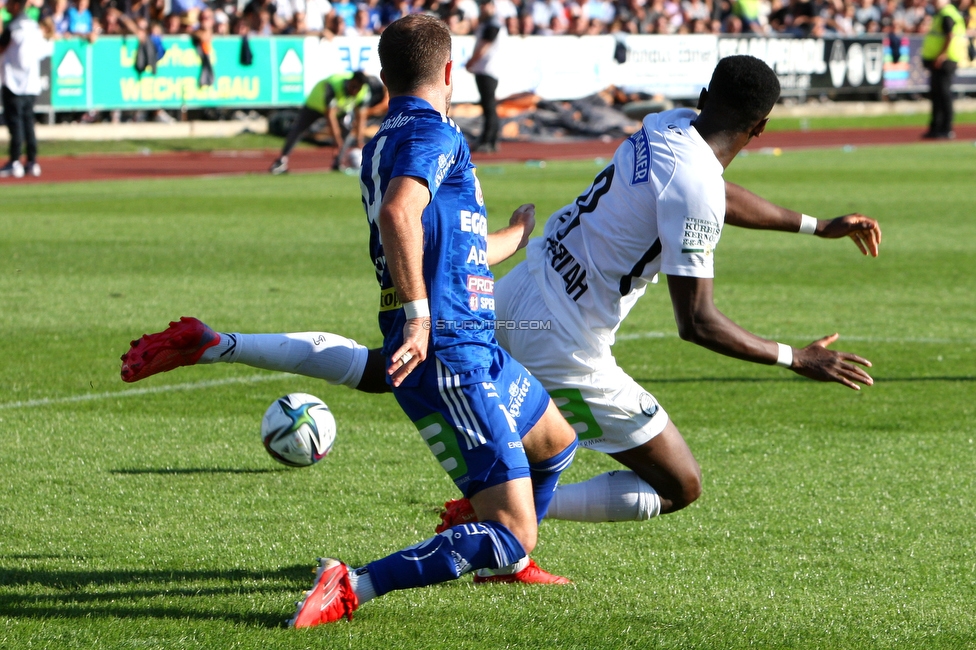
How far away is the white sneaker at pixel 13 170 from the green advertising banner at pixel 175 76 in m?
3.44

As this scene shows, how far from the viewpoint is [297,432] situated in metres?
5.36

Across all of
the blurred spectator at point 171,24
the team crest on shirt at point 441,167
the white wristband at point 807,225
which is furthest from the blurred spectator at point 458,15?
the team crest on shirt at point 441,167

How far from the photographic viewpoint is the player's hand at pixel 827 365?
4.20 meters

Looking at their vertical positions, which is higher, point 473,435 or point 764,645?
point 473,435

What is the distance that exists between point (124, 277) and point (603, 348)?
24.3 ft

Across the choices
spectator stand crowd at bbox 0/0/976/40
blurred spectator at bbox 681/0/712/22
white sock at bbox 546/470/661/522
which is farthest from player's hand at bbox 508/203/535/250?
blurred spectator at bbox 681/0/712/22

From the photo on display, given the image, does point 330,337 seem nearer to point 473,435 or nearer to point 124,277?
point 473,435

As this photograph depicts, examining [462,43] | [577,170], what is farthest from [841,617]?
[462,43]

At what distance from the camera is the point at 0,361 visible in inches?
316

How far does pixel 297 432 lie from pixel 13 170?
15327 mm

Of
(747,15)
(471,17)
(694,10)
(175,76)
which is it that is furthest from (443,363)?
(694,10)

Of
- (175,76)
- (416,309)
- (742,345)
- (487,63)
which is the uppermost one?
(487,63)

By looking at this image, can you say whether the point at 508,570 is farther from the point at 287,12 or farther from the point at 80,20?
the point at 287,12

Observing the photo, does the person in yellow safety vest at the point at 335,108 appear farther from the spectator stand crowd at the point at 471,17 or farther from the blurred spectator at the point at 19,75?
the blurred spectator at the point at 19,75
